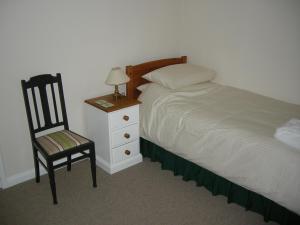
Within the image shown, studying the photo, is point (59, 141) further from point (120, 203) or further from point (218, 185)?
point (218, 185)

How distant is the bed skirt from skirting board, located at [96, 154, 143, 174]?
0.40 ft

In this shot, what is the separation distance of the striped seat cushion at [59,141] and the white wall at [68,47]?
0.28 m

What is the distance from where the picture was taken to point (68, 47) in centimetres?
282

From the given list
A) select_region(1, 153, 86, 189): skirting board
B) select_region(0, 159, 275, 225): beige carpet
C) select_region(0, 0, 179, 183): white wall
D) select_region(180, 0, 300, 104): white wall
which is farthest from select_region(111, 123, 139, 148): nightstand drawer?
select_region(180, 0, 300, 104): white wall

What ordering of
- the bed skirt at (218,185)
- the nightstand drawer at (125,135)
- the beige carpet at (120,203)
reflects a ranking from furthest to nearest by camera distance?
1. the nightstand drawer at (125,135)
2. the beige carpet at (120,203)
3. the bed skirt at (218,185)

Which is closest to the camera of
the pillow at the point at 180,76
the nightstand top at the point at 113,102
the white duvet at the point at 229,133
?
the white duvet at the point at 229,133

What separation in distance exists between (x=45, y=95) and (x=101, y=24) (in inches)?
35.8

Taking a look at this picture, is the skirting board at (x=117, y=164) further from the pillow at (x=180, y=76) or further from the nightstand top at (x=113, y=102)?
the pillow at (x=180, y=76)

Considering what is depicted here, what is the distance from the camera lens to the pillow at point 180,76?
10.2ft

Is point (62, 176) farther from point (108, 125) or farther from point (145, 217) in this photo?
point (145, 217)

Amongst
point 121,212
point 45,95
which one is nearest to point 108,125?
point 45,95

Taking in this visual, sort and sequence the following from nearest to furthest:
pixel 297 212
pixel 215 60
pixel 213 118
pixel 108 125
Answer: pixel 297 212, pixel 213 118, pixel 108 125, pixel 215 60

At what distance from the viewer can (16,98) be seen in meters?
2.63

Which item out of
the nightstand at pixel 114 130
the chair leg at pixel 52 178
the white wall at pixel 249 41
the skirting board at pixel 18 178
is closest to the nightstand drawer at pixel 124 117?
the nightstand at pixel 114 130
